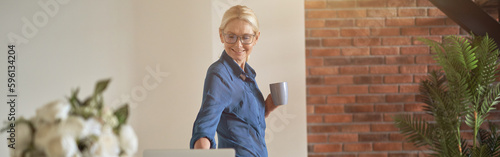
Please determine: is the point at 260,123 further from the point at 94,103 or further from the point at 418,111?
the point at 94,103

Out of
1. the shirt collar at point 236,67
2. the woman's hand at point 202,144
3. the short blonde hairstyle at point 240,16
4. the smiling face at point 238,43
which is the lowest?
the woman's hand at point 202,144

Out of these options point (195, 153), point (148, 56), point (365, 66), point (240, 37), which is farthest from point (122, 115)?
point (365, 66)

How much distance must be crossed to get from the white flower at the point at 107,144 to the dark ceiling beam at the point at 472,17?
3135 millimetres

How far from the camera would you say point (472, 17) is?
3.40m

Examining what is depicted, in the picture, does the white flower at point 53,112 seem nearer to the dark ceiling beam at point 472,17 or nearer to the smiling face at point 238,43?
the smiling face at point 238,43

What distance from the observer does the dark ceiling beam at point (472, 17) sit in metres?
3.39

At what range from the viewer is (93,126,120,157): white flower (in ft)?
Result: 2.44

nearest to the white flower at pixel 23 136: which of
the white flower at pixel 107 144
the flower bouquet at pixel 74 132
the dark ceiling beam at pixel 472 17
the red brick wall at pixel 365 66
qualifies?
the flower bouquet at pixel 74 132

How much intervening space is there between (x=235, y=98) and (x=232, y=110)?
7cm

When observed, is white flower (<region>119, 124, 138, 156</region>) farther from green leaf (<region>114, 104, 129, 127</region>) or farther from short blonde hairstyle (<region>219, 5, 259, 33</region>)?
short blonde hairstyle (<region>219, 5, 259, 33</region>)

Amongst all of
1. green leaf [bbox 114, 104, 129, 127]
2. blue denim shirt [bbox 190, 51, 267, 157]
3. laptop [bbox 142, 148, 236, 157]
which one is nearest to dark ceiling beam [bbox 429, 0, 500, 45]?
blue denim shirt [bbox 190, 51, 267, 157]

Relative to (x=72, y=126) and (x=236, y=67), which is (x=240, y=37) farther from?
(x=72, y=126)

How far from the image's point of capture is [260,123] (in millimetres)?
3053

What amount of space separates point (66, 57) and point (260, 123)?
4.42 feet
